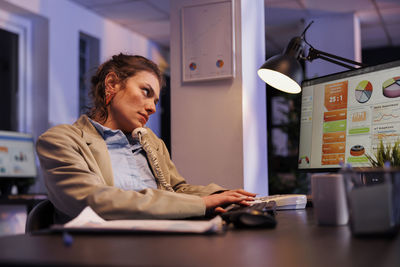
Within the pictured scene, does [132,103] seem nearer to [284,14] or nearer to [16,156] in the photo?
[16,156]

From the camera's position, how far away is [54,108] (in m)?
4.29

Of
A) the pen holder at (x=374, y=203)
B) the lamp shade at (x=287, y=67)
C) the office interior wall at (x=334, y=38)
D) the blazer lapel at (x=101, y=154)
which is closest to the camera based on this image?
the pen holder at (x=374, y=203)

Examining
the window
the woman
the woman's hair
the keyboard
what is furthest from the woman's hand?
the window

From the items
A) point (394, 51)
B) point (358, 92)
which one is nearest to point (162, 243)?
point (358, 92)

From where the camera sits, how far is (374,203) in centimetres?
75

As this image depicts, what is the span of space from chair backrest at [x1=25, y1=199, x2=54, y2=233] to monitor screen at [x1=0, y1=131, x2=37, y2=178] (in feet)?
8.16

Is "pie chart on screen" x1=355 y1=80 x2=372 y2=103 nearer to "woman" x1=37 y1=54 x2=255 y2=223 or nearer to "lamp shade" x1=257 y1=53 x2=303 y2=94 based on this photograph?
"lamp shade" x1=257 y1=53 x2=303 y2=94

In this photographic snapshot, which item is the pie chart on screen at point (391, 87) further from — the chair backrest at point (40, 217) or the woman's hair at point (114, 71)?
the chair backrest at point (40, 217)

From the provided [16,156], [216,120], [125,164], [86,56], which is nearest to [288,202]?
[125,164]

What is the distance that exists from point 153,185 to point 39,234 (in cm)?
73

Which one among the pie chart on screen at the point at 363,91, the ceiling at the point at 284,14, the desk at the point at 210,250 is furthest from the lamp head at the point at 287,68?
the ceiling at the point at 284,14

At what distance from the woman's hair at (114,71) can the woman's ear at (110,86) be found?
16 millimetres

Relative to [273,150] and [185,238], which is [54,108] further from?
[185,238]

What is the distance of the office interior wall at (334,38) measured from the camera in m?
5.20
